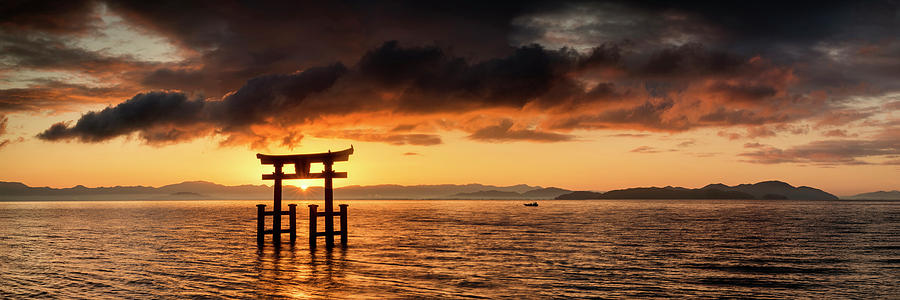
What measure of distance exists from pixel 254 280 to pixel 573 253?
17033mm

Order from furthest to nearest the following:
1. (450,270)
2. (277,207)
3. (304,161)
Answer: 1. (277,207)
2. (304,161)
3. (450,270)

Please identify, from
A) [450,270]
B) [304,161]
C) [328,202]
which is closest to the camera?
[450,270]

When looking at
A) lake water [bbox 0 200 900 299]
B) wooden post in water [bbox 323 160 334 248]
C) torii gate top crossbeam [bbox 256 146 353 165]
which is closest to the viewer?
lake water [bbox 0 200 900 299]

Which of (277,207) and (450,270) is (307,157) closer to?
(277,207)

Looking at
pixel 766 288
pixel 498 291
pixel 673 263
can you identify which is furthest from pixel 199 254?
pixel 766 288

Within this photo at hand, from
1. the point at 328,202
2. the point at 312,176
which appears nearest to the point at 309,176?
the point at 312,176

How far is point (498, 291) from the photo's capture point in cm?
1923

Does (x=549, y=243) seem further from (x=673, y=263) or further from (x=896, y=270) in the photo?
(x=896, y=270)

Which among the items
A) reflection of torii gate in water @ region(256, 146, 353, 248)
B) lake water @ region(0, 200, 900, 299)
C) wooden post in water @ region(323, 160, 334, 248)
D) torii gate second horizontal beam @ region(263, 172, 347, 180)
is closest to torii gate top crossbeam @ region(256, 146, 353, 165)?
reflection of torii gate in water @ region(256, 146, 353, 248)

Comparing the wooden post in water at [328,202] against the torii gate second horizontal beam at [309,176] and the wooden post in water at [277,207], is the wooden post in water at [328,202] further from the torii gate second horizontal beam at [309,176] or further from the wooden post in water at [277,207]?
the wooden post in water at [277,207]

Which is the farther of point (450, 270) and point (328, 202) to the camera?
point (328, 202)

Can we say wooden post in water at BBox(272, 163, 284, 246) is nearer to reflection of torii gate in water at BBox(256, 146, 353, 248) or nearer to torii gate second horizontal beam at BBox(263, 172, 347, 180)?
reflection of torii gate in water at BBox(256, 146, 353, 248)

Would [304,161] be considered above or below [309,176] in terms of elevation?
above

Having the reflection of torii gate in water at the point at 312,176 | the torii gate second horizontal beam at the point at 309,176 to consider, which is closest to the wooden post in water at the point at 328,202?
the reflection of torii gate in water at the point at 312,176
